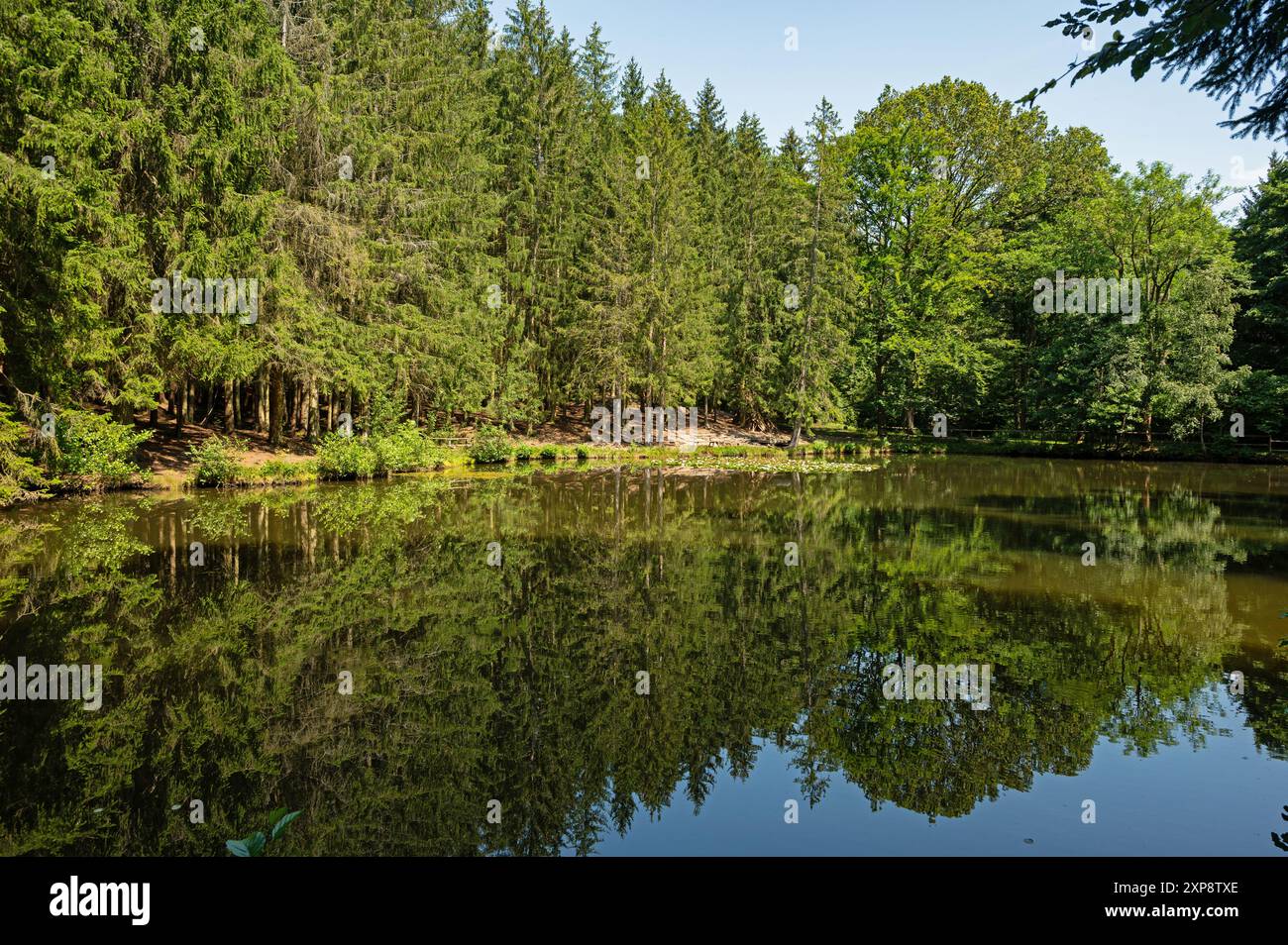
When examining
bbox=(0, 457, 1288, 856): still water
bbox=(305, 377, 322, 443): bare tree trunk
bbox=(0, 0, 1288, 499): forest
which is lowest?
bbox=(0, 457, 1288, 856): still water

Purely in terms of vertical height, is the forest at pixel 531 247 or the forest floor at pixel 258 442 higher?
the forest at pixel 531 247

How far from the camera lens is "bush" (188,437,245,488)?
2331 centimetres

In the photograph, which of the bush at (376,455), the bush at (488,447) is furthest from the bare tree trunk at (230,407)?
the bush at (488,447)

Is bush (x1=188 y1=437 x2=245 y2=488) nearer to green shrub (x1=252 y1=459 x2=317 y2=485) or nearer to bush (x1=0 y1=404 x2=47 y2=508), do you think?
green shrub (x1=252 y1=459 x2=317 y2=485)

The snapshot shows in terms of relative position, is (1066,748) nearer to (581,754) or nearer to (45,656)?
(581,754)

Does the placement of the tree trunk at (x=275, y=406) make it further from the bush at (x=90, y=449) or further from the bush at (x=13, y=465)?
the bush at (x=13, y=465)

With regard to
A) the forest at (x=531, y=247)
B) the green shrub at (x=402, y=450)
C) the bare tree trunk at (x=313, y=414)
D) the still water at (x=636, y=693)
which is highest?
the forest at (x=531, y=247)

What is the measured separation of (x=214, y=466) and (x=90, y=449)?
355 cm

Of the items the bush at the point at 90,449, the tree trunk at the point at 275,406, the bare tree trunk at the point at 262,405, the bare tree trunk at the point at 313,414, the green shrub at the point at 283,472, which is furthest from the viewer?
the bare tree trunk at the point at 262,405

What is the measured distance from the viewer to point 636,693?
793 centimetres

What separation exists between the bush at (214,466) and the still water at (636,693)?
7.16 metres

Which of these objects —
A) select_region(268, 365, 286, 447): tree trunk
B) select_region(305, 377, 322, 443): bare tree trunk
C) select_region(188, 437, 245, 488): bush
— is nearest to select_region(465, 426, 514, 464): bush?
select_region(305, 377, 322, 443): bare tree trunk

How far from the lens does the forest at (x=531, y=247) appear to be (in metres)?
20.2

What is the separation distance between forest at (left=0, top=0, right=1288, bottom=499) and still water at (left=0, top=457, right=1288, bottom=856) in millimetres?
8287
